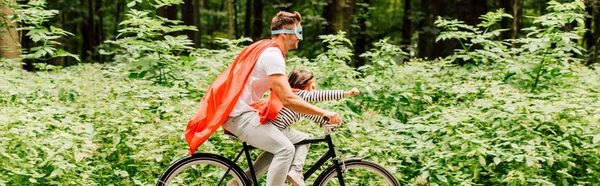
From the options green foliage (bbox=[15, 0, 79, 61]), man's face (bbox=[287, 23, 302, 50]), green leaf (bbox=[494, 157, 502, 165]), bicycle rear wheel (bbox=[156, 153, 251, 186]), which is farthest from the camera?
green foliage (bbox=[15, 0, 79, 61])

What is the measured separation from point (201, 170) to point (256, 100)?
1.17 meters

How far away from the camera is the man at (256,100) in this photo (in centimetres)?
471

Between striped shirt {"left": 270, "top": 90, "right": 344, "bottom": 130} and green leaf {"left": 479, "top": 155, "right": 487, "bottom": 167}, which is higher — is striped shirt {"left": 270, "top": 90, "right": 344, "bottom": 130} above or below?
above

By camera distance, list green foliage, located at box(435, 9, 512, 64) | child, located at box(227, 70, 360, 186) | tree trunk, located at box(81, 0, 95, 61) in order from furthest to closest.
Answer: tree trunk, located at box(81, 0, 95, 61) → green foliage, located at box(435, 9, 512, 64) → child, located at box(227, 70, 360, 186)

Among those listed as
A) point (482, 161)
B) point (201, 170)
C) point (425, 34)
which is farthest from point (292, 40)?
point (425, 34)

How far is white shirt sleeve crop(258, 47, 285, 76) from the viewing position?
15.2 feet

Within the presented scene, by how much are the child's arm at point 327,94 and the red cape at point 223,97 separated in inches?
17.7

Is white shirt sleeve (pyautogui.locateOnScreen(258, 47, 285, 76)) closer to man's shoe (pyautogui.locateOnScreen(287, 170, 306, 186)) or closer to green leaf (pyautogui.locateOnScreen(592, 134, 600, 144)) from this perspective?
man's shoe (pyautogui.locateOnScreen(287, 170, 306, 186))

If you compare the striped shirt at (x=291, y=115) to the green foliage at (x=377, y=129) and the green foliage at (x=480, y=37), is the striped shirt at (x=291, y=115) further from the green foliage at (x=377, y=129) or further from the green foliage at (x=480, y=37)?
the green foliage at (x=480, y=37)

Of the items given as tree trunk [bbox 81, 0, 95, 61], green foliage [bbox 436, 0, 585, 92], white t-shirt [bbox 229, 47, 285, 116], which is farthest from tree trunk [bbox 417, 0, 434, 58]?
tree trunk [bbox 81, 0, 95, 61]

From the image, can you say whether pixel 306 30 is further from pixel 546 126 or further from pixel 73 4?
pixel 546 126

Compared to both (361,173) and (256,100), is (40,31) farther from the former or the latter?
(361,173)

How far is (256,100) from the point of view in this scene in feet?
16.5

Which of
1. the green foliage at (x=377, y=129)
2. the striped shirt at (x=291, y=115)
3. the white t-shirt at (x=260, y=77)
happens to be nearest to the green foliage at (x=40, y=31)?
the green foliage at (x=377, y=129)
